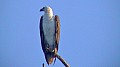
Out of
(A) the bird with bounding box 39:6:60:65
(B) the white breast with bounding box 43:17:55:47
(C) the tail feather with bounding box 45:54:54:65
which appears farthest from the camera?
(B) the white breast with bounding box 43:17:55:47

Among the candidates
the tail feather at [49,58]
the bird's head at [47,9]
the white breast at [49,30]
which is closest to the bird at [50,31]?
the white breast at [49,30]

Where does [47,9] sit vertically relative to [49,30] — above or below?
above

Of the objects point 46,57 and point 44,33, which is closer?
point 46,57

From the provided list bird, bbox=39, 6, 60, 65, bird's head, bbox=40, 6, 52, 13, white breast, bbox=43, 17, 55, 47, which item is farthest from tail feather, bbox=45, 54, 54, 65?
bird's head, bbox=40, 6, 52, 13

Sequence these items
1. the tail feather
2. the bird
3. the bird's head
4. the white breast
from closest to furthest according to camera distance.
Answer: the tail feather, the bird, the white breast, the bird's head

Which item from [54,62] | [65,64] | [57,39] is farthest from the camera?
[57,39]

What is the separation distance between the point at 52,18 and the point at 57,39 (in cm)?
78

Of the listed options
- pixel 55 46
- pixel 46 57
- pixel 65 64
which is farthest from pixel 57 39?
pixel 65 64

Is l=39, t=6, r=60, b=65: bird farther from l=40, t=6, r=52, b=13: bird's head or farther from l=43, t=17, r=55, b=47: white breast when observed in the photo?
l=40, t=6, r=52, b=13: bird's head

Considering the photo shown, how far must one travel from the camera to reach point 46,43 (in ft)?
43.9

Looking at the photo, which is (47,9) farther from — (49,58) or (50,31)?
(49,58)

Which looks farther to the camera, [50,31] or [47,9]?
[47,9]

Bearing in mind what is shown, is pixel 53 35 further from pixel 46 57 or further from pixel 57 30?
pixel 46 57

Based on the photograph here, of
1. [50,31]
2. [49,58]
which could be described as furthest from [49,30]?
[49,58]
